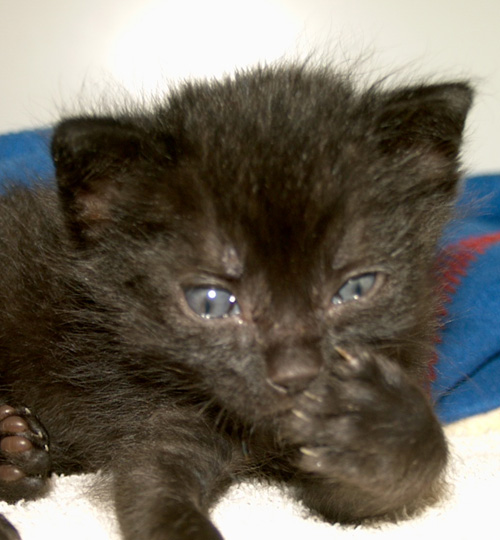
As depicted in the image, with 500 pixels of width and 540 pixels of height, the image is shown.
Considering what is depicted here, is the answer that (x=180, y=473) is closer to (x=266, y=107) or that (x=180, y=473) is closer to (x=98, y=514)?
(x=98, y=514)

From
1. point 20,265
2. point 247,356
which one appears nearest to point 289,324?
point 247,356

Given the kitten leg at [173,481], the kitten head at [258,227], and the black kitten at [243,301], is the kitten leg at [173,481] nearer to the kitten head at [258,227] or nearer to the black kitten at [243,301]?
the black kitten at [243,301]

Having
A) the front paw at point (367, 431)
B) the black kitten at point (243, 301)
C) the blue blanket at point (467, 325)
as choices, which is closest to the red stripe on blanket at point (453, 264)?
the blue blanket at point (467, 325)

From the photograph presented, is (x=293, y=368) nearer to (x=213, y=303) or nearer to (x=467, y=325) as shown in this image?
(x=213, y=303)

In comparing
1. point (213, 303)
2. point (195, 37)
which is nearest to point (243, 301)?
point (213, 303)

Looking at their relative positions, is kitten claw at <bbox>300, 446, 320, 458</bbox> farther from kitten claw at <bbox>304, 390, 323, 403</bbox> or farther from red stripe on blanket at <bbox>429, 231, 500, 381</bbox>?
red stripe on blanket at <bbox>429, 231, 500, 381</bbox>

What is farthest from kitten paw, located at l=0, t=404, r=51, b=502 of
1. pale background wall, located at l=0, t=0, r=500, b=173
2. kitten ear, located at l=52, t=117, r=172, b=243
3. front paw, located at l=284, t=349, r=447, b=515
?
pale background wall, located at l=0, t=0, r=500, b=173
